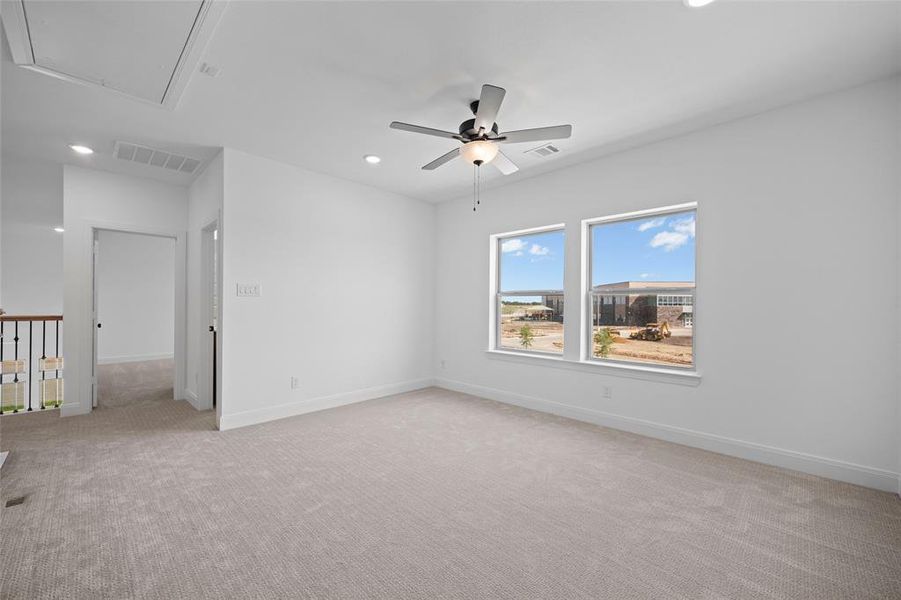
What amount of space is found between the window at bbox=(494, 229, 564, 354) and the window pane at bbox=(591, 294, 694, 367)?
51 centimetres

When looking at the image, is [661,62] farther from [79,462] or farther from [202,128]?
[79,462]

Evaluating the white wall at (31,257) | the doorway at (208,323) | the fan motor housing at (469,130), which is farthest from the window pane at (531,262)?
the white wall at (31,257)

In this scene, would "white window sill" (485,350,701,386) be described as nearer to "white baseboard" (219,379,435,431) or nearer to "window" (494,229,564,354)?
"window" (494,229,564,354)

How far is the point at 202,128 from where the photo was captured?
3.29 m

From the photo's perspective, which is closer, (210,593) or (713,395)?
(210,593)

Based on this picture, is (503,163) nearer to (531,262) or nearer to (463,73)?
(463,73)

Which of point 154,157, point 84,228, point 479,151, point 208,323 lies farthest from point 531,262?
point 84,228

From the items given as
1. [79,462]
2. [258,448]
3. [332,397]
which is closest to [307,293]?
[332,397]

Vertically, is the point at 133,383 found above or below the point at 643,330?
below

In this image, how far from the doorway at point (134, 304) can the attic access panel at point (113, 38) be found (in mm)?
5444

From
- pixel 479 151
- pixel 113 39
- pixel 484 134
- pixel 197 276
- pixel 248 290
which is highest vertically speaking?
pixel 113 39

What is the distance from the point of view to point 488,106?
2412mm

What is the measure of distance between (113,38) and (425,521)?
10.5 feet

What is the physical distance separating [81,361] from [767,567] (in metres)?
6.14
